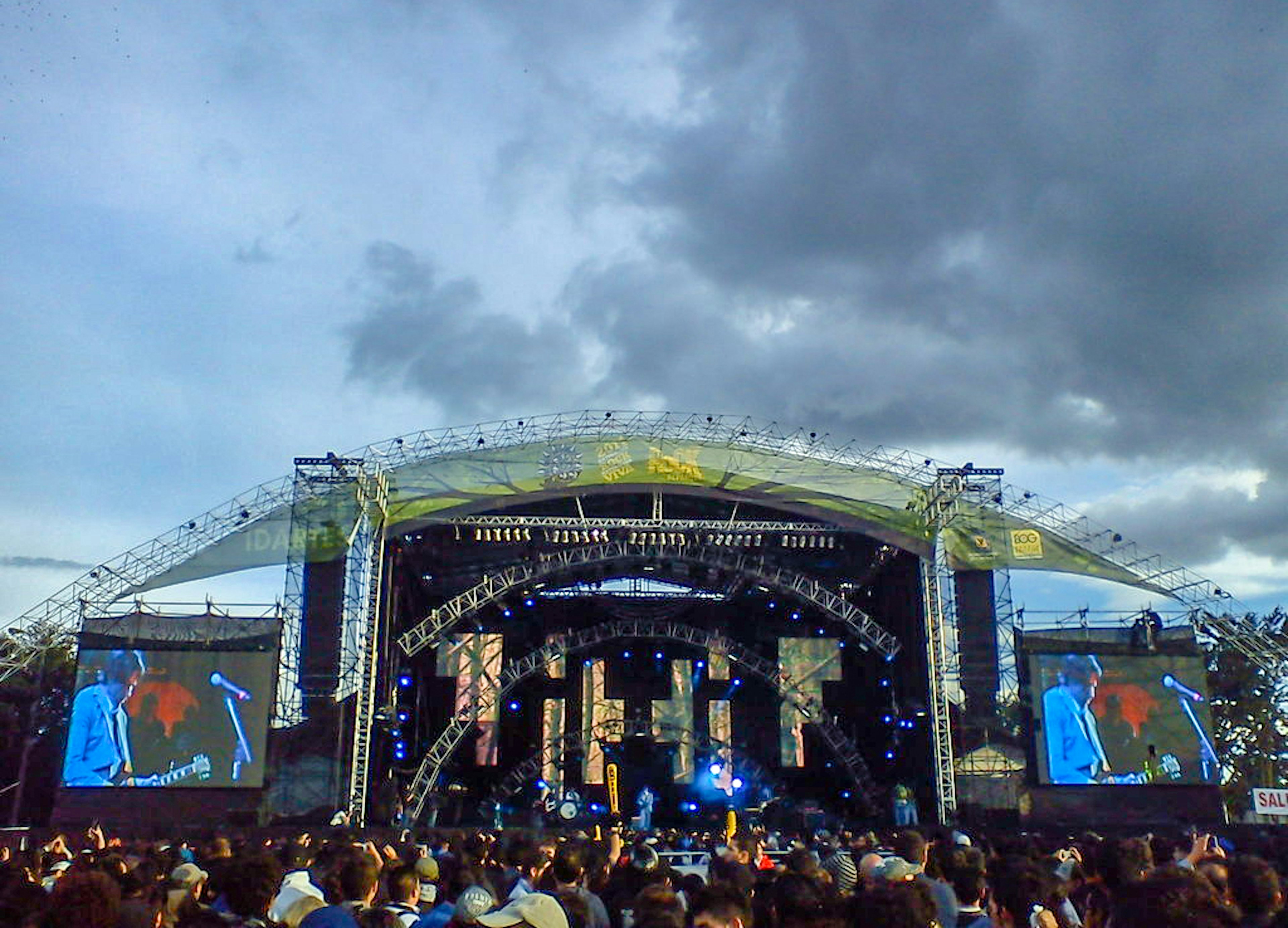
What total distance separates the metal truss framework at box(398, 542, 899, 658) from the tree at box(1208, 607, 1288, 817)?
582 inches

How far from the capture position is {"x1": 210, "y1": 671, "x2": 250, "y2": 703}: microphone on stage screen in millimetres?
27359

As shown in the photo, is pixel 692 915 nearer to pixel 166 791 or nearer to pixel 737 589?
pixel 166 791

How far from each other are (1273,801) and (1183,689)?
11.0m

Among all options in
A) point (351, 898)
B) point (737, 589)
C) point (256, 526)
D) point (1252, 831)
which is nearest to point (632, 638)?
point (737, 589)

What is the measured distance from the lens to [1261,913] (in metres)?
4.21

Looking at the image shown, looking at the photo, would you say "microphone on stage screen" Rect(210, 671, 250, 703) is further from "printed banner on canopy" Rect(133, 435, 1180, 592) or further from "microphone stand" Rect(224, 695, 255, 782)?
"printed banner on canopy" Rect(133, 435, 1180, 592)

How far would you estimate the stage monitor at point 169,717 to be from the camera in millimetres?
26672

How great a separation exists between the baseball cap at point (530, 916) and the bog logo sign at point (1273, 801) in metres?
17.3

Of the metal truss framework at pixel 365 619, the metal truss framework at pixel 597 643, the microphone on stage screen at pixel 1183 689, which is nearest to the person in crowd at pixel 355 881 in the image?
the metal truss framework at pixel 365 619

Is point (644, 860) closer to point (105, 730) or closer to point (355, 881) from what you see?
point (355, 881)

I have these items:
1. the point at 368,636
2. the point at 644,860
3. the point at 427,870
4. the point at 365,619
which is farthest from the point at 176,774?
the point at 644,860

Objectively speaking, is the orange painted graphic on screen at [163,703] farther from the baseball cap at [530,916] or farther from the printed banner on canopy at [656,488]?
the baseball cap at [530,916]

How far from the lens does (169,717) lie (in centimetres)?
2706

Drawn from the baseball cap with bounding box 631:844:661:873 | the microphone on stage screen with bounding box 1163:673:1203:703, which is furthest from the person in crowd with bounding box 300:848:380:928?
the microphone on stage screen with bounding box 1163:673:1203:703
